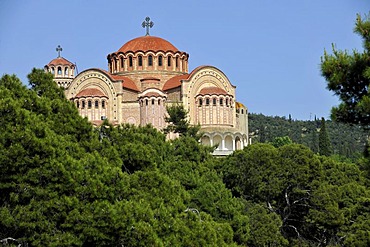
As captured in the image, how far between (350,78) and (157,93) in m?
38.5

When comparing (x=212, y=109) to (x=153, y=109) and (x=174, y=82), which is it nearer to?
(x=174, y=82)

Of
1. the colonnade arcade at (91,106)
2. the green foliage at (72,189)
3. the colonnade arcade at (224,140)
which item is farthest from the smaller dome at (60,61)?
the green foliage at (72,189)

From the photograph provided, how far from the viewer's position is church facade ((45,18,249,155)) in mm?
50906

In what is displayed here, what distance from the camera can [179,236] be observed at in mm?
16859

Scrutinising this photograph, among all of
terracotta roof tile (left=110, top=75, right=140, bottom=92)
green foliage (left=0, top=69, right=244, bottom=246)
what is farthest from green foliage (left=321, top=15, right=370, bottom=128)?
terracotta roof tile (left=110, top=75, right=140, bottom=92)

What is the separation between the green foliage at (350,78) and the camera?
12070 mm

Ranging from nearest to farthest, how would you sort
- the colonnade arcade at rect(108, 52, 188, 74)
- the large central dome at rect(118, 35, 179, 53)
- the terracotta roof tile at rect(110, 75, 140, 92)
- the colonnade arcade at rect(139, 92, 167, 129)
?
the colonnade arcade at rect(139, 92, 167, 129) < the terracotta roof tile at rect(110, 75, 140, 92) < the colonnade arcade at rect(108, 52, 188, 74) < the large central dome at rect(118, 35, 179, 53)

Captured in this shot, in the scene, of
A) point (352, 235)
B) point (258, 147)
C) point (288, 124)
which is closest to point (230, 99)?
point (258, 147)

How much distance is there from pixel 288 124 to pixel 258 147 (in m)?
106

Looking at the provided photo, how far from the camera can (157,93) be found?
50375mm

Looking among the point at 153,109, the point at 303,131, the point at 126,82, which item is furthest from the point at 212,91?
the point at 303,131

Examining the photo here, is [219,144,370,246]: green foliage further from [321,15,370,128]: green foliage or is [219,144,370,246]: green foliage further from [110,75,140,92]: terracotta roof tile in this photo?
[110,75,140,92]: terracotta roof tile

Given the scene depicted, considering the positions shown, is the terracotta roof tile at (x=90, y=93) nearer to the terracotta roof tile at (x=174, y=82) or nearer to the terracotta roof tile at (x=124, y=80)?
the terracotta roof tile at (x=124, y=80)

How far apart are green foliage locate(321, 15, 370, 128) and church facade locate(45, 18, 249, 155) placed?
37.1 m
